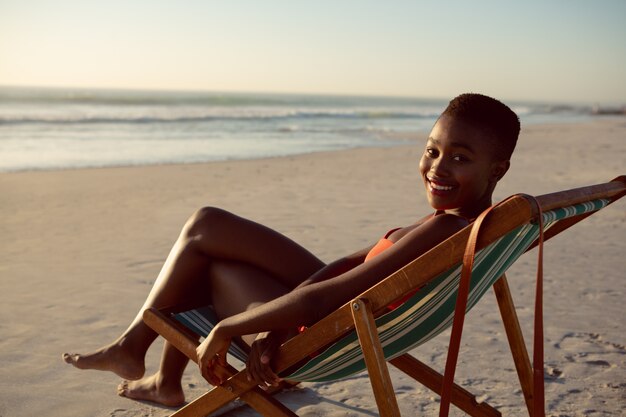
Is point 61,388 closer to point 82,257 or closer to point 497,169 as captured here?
point 497,169

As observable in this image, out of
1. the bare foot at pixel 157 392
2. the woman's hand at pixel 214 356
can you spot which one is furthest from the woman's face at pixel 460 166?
the bare foot at pixel 157 392

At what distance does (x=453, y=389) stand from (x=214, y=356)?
960 millimetres

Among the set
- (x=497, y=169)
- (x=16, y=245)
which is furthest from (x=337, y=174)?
(x=497, y=169)

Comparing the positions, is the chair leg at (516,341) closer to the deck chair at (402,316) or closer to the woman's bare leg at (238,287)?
the deck chair at (402,316)

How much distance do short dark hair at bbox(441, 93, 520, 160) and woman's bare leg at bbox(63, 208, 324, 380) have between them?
843mm

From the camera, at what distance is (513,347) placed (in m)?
2.51

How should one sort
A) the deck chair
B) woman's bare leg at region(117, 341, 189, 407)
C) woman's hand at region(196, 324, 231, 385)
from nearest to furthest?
the deck chair
woman's hand at region(196, 324, 231, 385)
woman's bare leg at region(117, 341, 189, 407)

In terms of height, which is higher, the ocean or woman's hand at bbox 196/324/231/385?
woman's hand at bbox 196/324/231/385

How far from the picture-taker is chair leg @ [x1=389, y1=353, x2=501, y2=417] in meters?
2.62

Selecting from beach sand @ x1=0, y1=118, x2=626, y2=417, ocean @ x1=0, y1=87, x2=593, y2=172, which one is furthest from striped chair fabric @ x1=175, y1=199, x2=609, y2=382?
ocean @ x1=0, y1=87, x2=593, y2=172

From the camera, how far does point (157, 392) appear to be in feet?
9.84

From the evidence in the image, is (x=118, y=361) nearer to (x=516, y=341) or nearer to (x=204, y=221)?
(x=204, y=221)

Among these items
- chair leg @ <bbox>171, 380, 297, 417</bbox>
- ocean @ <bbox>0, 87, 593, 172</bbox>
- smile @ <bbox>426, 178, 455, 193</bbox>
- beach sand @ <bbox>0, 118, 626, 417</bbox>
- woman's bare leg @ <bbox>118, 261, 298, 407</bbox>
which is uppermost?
smile @ <bbox>426, 178, 455, 193</bbox>

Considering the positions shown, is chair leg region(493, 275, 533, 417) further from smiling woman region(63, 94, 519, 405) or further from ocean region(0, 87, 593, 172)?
ocean region(0, 87, 593, 172)
